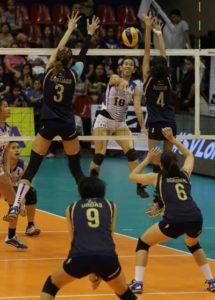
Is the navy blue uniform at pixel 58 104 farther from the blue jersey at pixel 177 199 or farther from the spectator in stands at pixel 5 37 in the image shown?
the spectator in stands at pixel 5 37

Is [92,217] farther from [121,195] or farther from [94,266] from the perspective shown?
[121,195]

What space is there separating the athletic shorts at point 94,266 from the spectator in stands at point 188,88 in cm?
1392

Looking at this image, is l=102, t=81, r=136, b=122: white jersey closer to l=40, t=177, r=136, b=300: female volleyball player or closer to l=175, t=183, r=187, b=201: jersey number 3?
l=175, t=183, r=187, b=201: jersey number 3

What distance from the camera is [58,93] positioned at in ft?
41.1

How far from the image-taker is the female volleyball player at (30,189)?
13.4 m

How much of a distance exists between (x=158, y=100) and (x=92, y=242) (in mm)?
5382

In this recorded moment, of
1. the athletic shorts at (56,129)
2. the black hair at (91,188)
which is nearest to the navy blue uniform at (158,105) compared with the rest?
the athletic shorts at (56,129)

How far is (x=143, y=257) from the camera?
10.4 metres

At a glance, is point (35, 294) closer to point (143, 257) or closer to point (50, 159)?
point (143, 257)

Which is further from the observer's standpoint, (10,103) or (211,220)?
(10,103)

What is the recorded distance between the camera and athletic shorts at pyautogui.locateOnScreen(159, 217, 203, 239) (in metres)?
10.2

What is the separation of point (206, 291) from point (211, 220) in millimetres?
4379

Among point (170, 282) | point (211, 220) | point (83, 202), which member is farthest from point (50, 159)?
point (83, 202)

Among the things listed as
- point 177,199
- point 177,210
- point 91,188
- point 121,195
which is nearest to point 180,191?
point 177,199
